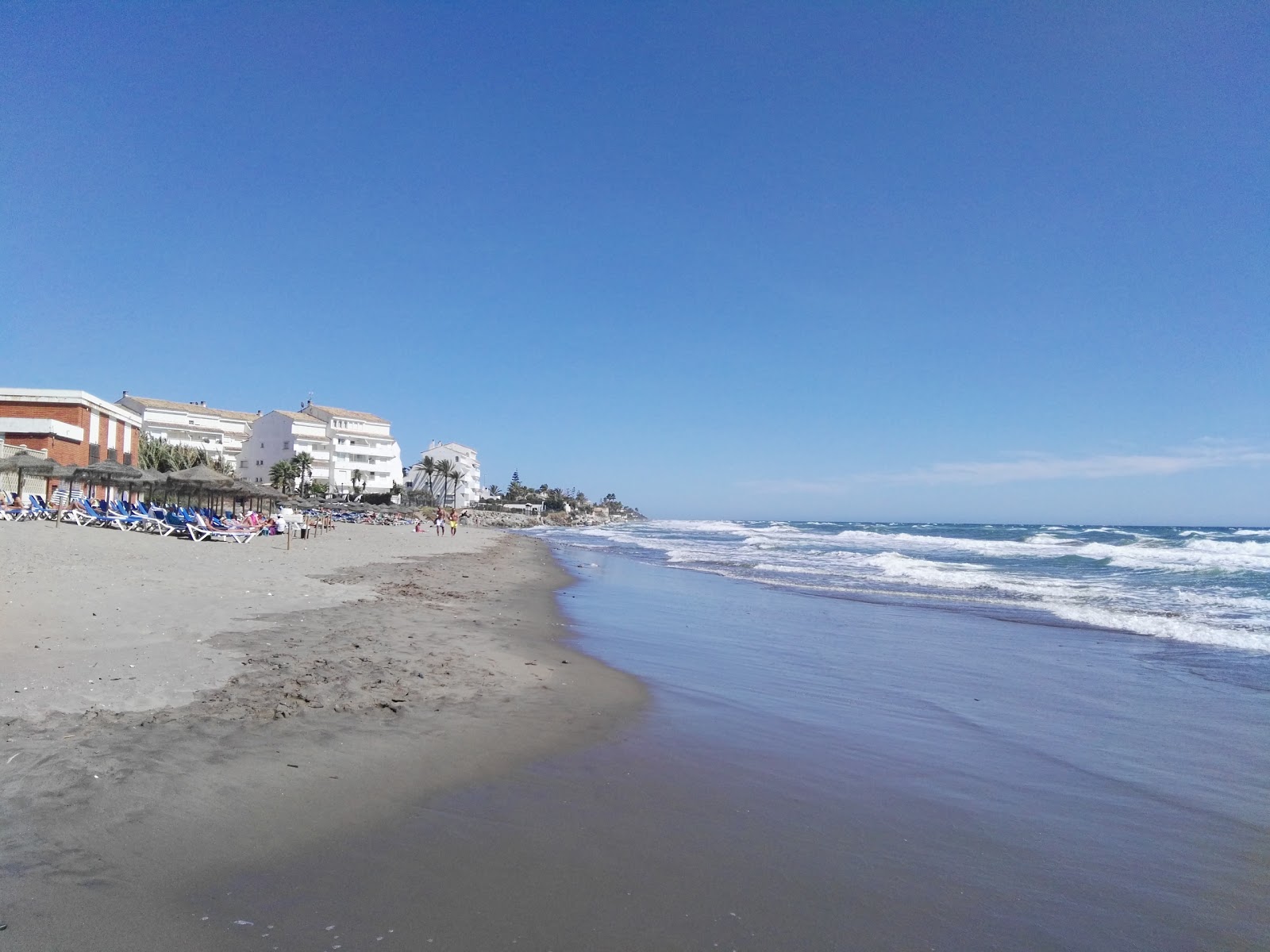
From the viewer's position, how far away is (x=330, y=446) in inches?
2908

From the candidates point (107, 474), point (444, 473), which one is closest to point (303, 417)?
point (444, 473)

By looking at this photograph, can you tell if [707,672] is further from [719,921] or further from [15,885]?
[15,885]

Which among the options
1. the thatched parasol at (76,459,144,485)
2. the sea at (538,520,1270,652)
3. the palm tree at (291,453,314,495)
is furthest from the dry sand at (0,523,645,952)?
the palm tree at (291,453,314,495)

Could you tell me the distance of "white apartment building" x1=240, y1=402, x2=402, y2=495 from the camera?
7081cm

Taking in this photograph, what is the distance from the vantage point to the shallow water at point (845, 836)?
3361 millimetres

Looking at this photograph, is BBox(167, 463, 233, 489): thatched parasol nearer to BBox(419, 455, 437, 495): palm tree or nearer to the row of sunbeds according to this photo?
the row of sunbeds

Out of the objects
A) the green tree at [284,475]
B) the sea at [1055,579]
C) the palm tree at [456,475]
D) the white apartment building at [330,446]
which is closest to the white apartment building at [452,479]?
the palm tree at [456,475]

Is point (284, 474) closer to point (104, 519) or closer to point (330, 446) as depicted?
point (330, 446)

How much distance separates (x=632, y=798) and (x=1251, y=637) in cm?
1409

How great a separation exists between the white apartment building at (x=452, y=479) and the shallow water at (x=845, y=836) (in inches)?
3610

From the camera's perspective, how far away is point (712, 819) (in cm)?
453

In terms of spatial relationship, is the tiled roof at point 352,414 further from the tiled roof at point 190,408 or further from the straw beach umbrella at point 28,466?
the straw beach umbrella at point 28,466

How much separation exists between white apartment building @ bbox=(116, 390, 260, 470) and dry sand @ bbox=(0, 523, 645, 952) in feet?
221

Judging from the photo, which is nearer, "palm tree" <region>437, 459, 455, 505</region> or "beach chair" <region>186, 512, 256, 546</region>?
"beach chair" <region>186, 512, 256, 546</region>
